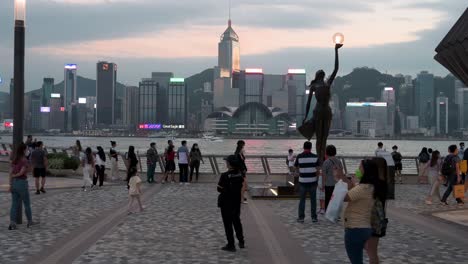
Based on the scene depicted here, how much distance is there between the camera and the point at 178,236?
1029 centimetres

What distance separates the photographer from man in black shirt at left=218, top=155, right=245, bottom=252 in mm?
9008

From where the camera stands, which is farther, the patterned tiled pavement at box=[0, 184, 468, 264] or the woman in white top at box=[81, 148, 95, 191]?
the woman in white top at box=[81, 148, 95, 191]

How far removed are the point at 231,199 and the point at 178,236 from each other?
67.0 inches

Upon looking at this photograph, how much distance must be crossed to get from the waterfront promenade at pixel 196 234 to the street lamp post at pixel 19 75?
1782 millimetres

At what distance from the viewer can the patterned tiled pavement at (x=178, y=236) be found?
8.47m

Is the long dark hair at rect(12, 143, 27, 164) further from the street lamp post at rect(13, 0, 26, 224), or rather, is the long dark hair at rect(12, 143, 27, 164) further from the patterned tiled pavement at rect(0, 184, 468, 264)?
Result: the patterned tiled pavement at rect(0, 184, 468, 264)

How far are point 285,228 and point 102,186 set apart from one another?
11086mm

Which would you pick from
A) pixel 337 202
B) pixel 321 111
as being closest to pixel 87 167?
pixel 321 111

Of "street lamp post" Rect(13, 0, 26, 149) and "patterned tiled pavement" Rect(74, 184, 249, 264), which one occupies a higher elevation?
"street lamp post" Rect(13, 0, 26, 149)

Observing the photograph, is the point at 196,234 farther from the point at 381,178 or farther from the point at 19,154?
the point at 381,178

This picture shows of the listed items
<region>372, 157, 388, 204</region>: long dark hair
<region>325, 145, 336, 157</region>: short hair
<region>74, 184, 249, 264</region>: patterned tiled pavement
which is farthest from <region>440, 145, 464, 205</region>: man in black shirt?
<region>372, 157, 388, 204</region>: long dark hair

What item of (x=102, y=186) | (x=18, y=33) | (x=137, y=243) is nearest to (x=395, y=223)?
(x=137, y=243)

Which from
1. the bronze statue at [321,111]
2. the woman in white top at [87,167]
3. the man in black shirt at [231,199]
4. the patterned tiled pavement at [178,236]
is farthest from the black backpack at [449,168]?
the woman in white top at [87,167]

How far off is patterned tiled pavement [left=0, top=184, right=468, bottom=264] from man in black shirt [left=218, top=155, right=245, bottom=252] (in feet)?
0.87
